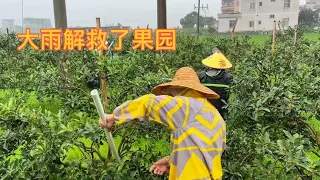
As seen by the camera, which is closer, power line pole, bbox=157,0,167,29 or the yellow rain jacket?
the yellow rain jacket

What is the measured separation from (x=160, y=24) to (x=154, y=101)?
6697 mm

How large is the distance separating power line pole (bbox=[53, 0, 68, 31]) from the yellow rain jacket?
234 inches

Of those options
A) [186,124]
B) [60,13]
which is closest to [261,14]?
[60,13]

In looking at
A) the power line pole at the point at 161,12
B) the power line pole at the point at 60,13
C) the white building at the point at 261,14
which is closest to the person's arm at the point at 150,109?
the power line pole at the point at 60,13

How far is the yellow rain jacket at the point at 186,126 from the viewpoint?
→ 1.58 m

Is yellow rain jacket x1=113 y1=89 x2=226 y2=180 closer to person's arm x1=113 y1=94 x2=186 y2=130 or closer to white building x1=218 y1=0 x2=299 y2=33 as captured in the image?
person's arm x1=113 y1=94 x2=186 y2=130

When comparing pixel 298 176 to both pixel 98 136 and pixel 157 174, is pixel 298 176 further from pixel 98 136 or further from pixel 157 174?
pixel 98 136

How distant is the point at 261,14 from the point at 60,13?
36.4m

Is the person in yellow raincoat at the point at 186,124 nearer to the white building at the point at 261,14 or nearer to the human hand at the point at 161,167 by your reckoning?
the human hand at the point at 161,167

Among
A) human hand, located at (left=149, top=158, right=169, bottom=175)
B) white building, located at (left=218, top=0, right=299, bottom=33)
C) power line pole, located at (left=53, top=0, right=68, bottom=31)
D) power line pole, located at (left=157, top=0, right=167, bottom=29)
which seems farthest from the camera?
white building, located at (left=218, top=0, right=299, bottom=33)

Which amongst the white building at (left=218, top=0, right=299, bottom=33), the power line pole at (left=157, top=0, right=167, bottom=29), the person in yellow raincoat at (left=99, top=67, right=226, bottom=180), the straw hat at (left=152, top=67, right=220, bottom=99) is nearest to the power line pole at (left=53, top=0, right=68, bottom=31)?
the power line pole at (left=157, top=0, right=167, bottom=29)

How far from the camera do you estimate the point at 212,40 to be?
838 cm

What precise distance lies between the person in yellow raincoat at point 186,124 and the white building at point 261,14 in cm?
3919

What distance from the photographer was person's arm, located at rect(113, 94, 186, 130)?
5.16 ft
